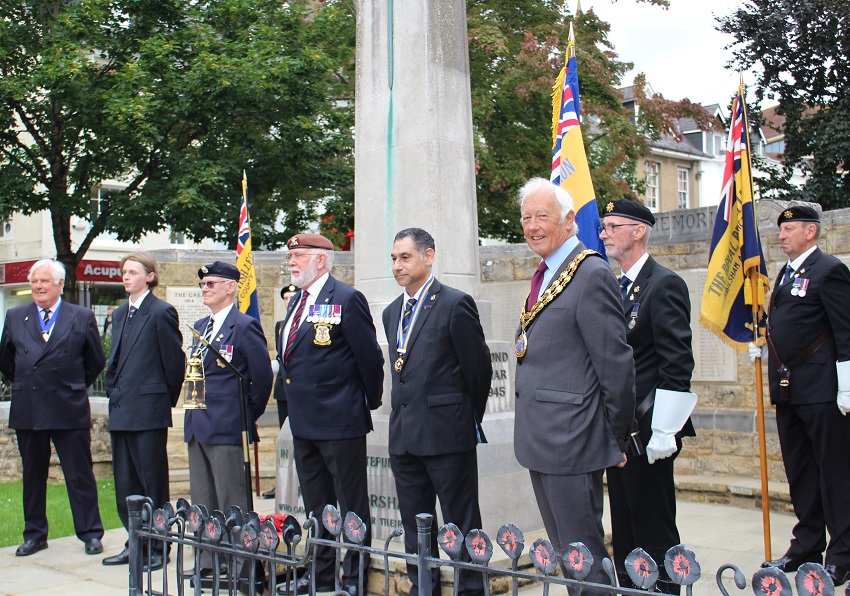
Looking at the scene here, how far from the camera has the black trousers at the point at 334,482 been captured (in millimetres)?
4863

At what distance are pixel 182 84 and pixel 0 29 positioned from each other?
10.5ft

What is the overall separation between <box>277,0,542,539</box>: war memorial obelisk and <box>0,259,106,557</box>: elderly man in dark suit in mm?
1592

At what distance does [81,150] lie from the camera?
1786cm

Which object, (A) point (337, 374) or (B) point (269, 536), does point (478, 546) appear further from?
(A) point (337, 374)

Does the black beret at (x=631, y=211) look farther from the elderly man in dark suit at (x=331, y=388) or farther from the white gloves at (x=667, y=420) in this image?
the elderly man in dark suit at (x=331, y=388)

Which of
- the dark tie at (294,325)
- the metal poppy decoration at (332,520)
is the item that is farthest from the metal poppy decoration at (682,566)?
the dark tie at (294,325)

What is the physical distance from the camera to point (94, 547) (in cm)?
625

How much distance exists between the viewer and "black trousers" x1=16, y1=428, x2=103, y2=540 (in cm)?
639

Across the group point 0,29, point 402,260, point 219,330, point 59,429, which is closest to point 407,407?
point 402,260

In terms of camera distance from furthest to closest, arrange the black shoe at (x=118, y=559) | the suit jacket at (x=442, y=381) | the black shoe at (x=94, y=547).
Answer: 1. the black shoe at (x=94, y=547)
2. the black shoe at (x=118, y=559)
3. the suit jacket at (x=442, y=381)

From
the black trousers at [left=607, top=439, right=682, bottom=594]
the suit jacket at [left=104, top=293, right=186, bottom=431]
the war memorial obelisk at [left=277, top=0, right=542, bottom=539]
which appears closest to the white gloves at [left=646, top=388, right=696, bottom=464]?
the black trousers at [left=607, top=439, right=682, bottom=594]

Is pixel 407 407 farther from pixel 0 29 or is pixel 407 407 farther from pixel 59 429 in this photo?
pixel 0 29

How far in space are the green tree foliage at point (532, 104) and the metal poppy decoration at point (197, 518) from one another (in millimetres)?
13445

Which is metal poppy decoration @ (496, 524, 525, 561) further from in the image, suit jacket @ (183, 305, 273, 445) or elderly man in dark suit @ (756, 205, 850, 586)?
elderly man in dark suit @ (756, 205, 850, 586)
